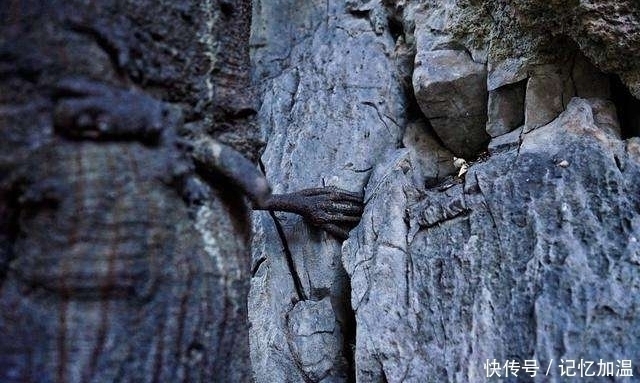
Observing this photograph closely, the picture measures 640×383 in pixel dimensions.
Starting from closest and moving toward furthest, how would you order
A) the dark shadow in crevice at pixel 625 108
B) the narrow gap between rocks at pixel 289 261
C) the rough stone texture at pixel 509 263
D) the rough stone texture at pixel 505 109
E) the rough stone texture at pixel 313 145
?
the rough stone texture at pixel 509 263, the dark shadow in crevice at pixel 625 108, the rough stone texture at pixel 505 109, the rough stone texture at pixel 313 145, the narrow gap between rocks at pixel 289 261

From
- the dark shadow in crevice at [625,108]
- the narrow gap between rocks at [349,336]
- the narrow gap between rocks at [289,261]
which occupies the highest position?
the dark shadow in crevice at [625,108]

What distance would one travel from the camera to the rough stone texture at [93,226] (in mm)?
1319

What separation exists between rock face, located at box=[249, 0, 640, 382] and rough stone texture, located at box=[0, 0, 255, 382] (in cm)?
123

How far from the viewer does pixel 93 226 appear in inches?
51.9

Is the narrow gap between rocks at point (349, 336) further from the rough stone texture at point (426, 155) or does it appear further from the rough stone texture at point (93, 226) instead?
the rough stone texture at point (93, 226)

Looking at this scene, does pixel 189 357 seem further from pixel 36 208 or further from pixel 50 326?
pixel 36 208

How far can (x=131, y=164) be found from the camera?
4.46 ft

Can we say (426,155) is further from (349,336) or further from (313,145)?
(349,336)

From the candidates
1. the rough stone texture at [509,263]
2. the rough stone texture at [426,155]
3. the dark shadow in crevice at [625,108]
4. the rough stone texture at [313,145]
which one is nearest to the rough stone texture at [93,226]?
the rough stone texture at [509,263]

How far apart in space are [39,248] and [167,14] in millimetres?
686

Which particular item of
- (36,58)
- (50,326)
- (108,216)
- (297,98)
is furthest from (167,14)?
(297,98)

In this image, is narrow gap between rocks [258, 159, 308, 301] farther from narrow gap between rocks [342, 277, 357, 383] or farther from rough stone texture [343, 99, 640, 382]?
rough stone texture [343, 99, 640, 382]

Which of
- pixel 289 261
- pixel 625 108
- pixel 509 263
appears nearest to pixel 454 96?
pixel 625 108

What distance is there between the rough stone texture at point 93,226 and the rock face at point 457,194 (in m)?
1.23
